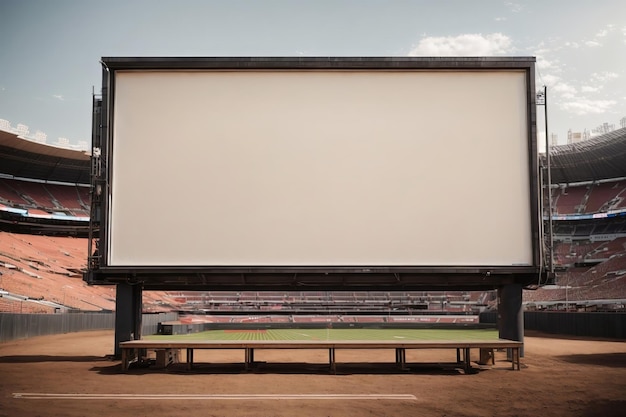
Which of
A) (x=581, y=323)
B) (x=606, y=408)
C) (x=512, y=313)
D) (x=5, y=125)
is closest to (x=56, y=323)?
(x=512, y=313)

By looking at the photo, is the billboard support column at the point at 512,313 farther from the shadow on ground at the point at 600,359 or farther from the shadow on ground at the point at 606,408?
the shadow on ground at the point at 606,408

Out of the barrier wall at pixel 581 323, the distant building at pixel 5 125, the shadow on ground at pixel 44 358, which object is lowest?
the barrier wall at pixel 581 323

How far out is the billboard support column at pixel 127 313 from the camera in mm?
20328

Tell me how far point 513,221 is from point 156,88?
12.2 metres

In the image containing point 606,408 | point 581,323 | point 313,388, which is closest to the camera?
point 606,408

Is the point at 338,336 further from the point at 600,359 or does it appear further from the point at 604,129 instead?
the point at 604,129

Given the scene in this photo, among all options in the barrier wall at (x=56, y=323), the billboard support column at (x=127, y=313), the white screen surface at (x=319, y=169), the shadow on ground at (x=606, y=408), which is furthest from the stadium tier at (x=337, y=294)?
the shadow on ground at (x=606, y=408)

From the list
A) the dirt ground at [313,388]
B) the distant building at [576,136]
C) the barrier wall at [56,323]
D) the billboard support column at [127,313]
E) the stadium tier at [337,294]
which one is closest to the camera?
the dirt ground at [313,388]

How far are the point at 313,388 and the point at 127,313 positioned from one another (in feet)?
27.9

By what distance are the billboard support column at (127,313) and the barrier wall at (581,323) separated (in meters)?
29.0

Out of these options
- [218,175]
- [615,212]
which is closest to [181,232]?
[218,175]

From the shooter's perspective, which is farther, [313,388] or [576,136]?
[576,136]

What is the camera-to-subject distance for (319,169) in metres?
19.6

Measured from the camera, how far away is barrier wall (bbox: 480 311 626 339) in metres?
36.9
